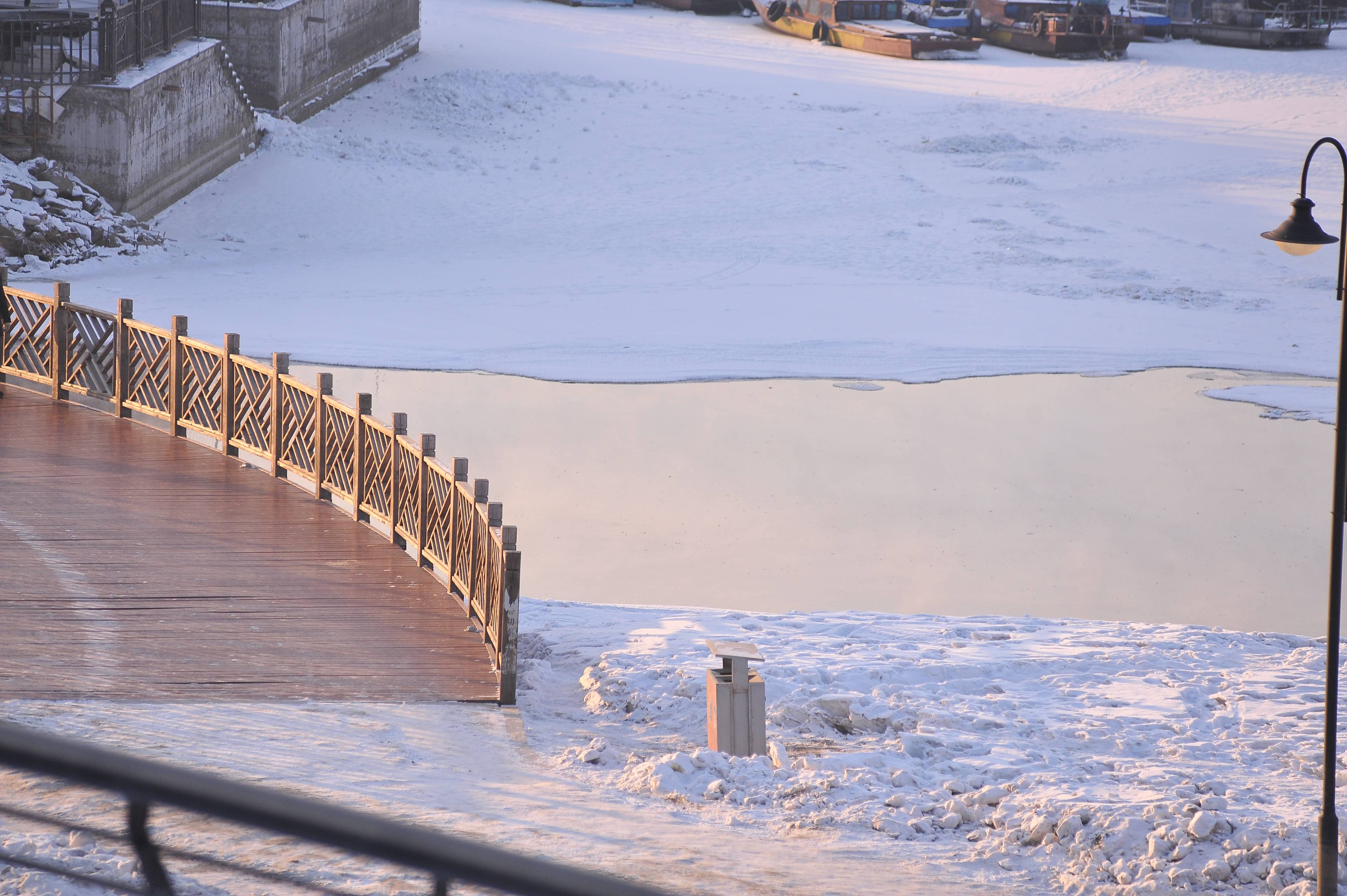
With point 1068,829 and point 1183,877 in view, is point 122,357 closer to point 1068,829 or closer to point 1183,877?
point 1068,829

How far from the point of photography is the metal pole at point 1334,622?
6.63 meters

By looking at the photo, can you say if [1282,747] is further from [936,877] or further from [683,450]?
[683,450]

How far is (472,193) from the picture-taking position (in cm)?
2864

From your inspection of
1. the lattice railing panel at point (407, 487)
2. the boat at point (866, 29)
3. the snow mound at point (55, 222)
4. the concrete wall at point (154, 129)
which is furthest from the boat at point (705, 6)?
the lattice railing panel at point (407, 487)

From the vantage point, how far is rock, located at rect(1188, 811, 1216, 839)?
6.96 metres

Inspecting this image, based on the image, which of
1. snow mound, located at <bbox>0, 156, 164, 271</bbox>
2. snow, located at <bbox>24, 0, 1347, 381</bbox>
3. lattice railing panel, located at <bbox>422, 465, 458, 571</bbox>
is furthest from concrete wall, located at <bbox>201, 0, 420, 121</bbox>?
lattice railing panel, located at <bbox>422, 465, 458, 571</bbox>

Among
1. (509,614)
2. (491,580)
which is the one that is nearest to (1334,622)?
(509,614)

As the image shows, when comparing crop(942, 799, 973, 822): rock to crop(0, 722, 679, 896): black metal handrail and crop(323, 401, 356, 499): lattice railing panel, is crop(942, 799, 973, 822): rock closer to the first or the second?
crop(323, 401, 356, 499): lattice railing panel

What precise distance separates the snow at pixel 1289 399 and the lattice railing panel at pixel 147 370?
13.5 metres

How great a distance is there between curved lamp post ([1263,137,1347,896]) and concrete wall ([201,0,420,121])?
82.6 ft

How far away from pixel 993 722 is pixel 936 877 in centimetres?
256

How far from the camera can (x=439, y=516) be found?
9.86 m

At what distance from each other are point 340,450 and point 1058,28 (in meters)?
37.8

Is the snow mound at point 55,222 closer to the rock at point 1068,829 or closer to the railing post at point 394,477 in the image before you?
the railing post at point 394,477
